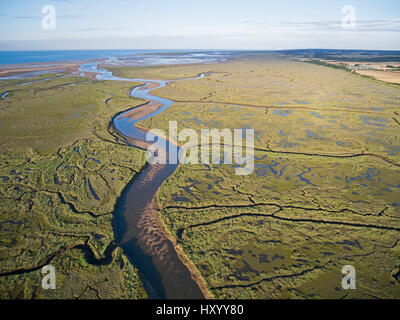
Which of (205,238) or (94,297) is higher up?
(205,238)

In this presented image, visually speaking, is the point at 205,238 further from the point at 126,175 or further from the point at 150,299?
the point at 126,175

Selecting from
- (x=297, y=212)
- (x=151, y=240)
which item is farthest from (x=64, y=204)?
(x=297, y=212)

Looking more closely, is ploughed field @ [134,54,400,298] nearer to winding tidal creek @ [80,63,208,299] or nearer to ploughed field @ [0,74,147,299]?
winding tidal creek @ [80,63,208,299]

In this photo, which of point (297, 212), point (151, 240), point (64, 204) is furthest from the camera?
point (64, 204)

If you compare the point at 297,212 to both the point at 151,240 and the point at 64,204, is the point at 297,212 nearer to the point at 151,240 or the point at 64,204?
the point at 151,240
